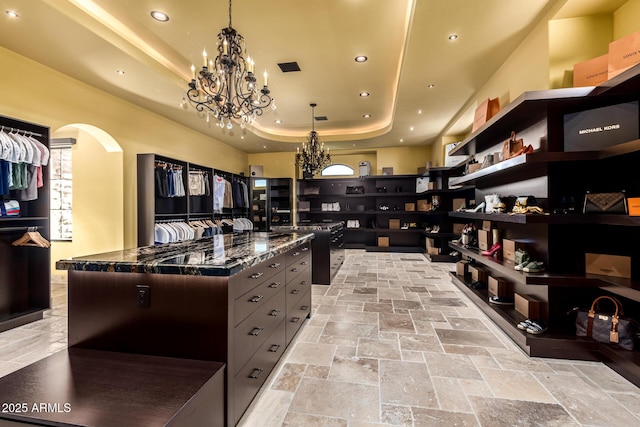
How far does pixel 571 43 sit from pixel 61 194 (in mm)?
7799

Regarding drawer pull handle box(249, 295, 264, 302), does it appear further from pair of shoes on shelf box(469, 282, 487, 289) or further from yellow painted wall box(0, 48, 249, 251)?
yellow painted wall box(0, 48, 249, 251)

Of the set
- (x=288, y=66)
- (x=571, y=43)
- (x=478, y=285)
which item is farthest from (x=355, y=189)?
(x=571, y=43)

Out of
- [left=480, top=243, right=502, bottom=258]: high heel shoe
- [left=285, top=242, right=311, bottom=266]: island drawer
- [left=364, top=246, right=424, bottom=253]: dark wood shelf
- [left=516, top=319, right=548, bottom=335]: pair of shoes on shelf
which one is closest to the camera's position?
[left=516, top=319, right=548, bottom=335]: pair of shoes on shelf

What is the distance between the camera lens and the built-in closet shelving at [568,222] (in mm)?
2188

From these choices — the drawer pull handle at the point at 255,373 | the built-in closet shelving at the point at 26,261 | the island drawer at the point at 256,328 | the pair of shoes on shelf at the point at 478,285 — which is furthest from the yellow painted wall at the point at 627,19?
the built-in closet shelving at the point at 26,261

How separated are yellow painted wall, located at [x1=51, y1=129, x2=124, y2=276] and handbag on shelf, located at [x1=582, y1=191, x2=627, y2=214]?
5.96 metres

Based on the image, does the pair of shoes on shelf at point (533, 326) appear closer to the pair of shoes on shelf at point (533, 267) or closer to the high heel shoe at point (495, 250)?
the pair of shoes on shelf at point (533, 267)

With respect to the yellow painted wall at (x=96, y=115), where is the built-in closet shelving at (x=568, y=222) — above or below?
below

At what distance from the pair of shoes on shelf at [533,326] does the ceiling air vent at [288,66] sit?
419 cm

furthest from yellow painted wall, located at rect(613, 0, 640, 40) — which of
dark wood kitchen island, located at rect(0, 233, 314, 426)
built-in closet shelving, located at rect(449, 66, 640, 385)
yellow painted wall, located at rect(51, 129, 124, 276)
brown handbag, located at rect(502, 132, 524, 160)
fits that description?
yellow painted wall, located at rect(51, 129, 124, 276)

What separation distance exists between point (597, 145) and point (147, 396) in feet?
11.3

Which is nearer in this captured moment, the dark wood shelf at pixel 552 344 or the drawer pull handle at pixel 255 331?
the drawer pull handle at pixel 255 331

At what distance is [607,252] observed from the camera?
8.07 ft

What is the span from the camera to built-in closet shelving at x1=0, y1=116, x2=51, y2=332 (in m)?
3.26
